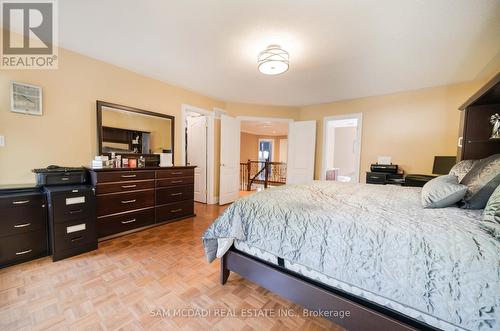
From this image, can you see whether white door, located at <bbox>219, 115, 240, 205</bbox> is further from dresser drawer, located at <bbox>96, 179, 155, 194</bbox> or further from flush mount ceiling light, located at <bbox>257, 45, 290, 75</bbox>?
flush mount ceiling light, located at <bbox>257, 45, 290, 75</bbox>

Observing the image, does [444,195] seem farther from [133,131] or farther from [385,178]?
[133,131]

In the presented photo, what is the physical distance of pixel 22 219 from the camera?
73.0 inches

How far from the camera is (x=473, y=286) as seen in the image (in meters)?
0.77

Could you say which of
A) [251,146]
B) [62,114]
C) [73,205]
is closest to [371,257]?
[73,205]

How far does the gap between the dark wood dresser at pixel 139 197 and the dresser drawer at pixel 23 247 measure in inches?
18.7

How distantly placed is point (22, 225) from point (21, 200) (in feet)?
0.83

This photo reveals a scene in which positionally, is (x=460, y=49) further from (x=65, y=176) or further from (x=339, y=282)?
(x=65, y=176)

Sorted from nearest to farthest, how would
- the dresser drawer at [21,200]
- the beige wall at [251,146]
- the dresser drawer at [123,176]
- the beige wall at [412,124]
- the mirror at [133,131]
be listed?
the dresser drawer at [21,200] → the dresser drawer at [123,176] → the mirror at [133,131] → the beige wall at [412,124] → the beige wall at [251,146]

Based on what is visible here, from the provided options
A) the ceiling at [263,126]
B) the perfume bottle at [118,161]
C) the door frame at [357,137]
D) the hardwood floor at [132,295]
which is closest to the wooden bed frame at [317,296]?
the hardwood floor at [132,295]

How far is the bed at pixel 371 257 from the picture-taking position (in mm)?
796

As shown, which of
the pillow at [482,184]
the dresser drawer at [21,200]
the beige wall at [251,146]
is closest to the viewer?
the pillow at [482,184]

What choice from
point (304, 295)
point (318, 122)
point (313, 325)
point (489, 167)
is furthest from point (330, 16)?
point (318, 122)

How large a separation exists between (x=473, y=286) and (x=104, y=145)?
11.9 feet

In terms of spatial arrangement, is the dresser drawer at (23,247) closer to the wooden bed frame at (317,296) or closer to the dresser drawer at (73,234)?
the dresser drawer at (73,234)
